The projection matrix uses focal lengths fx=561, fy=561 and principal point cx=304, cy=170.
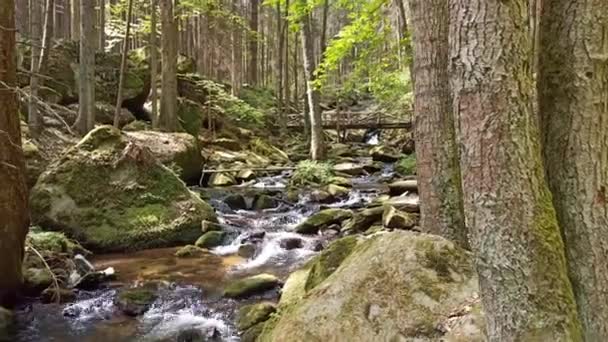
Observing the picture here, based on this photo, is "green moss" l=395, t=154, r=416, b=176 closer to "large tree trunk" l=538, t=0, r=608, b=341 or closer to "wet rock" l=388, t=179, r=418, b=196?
"wet rock" l=388, t=179, r=418, b=196

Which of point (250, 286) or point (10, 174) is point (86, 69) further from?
point (250, 286)

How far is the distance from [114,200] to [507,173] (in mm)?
7592

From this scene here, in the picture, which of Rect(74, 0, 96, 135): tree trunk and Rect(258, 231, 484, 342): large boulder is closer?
Rect(258, 231, 484, 342): large boulder

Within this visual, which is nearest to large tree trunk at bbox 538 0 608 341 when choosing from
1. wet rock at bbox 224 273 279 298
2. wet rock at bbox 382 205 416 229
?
wet rock at bbox 224 273 279 298

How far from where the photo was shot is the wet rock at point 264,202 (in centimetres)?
1169

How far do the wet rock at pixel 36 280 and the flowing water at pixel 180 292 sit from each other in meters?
0.24

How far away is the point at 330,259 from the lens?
14.6 ft

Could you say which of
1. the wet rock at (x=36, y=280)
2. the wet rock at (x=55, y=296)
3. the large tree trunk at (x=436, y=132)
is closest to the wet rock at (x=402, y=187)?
the large tree trunk at (x=436, y=132)

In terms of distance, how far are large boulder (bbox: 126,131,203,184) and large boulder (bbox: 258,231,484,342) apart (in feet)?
32.0

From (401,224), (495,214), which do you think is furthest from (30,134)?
(495,214)

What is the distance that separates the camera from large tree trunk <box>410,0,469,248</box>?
14.7ft

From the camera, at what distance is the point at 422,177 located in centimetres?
461

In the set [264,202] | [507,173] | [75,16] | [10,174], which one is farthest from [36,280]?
[75,16]

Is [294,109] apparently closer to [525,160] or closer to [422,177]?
[422,177]
